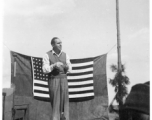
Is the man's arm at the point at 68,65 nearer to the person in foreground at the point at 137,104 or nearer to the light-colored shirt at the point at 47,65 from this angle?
the light-colored shirt at the point at 47,65

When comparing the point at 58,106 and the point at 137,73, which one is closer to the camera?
the point at 58,106

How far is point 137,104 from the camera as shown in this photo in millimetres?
2451

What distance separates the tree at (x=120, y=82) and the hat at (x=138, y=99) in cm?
7

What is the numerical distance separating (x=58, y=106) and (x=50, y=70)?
372 mm

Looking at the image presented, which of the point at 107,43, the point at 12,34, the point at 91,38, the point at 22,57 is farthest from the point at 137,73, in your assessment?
the point at 12,34

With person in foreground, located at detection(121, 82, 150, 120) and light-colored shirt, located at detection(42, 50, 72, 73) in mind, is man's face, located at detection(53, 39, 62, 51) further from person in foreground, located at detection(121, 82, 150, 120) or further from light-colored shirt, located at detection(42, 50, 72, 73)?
person in foreground, located at detection(121, 82, 150, 120)

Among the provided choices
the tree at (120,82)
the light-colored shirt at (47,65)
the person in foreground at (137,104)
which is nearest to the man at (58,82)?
the light-colored shirt at (47,65)

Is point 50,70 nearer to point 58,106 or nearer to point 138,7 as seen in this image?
point 58,106

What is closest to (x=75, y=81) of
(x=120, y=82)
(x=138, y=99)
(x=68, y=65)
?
(x=68, y=65)

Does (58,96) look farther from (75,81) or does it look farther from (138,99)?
(138,99)

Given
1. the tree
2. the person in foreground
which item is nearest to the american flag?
the tree

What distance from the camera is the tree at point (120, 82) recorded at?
2.44 metres

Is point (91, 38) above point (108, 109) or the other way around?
above

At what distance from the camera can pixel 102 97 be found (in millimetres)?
2434
